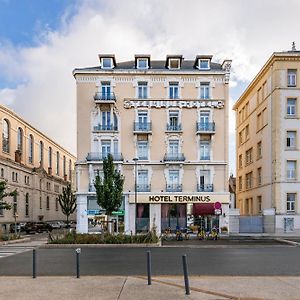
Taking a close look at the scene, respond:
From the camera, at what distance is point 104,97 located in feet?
139

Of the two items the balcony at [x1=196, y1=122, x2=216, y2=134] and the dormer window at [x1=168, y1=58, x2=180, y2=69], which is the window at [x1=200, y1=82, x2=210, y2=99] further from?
the dormer window at [x1=168, y1=58, x2=180, y2=69]

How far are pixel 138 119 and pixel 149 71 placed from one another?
4923 millimetres

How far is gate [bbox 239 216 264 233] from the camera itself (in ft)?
137

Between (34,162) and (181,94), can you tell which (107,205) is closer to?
(181,94)

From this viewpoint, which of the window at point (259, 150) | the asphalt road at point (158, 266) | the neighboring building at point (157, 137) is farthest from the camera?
the window at point (259, 150)

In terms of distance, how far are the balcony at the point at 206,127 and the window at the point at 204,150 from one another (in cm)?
130

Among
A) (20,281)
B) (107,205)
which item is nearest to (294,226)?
(107,205)

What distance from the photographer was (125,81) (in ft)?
140

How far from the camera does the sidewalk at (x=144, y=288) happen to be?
9594mm

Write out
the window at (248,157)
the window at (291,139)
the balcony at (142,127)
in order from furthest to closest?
the window at (248,157) < the window at (291,139) < the balcony at (142,127)

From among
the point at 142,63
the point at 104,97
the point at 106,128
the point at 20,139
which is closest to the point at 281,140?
the point at 142,63

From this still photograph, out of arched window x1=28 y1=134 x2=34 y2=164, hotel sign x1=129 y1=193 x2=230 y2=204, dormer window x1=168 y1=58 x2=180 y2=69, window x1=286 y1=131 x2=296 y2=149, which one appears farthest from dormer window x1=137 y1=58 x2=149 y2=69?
arched window x1=28 y1=134 x2=34 y2=164

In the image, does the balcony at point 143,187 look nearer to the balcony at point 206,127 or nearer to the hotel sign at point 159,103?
the balcony at point 206,127

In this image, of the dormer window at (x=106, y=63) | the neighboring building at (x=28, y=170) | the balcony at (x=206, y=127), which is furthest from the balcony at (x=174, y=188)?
the neighboring building at (x=28, y=170)
